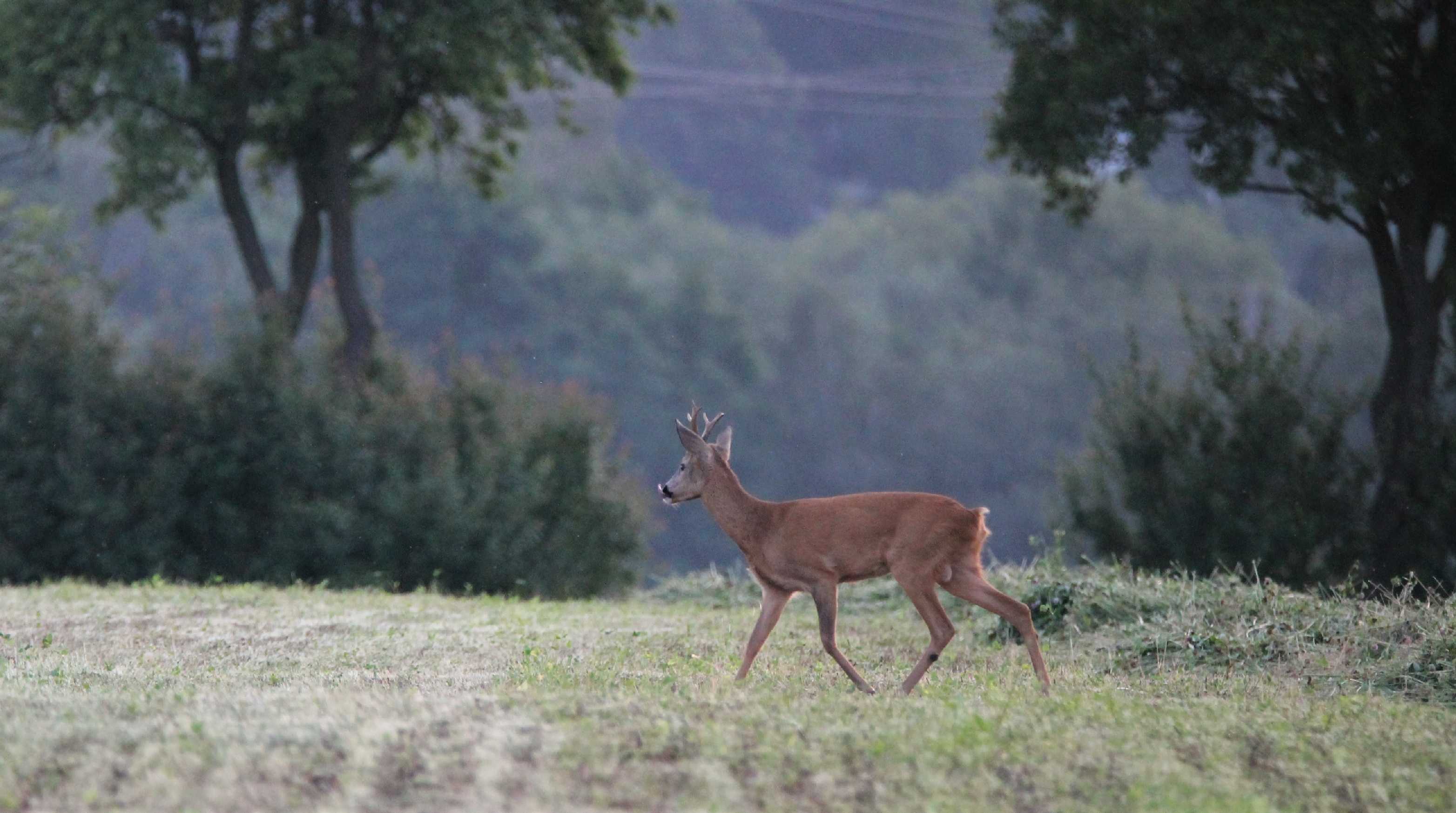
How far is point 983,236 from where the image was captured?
6294 centimetres

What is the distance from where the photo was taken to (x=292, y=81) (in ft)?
69.4

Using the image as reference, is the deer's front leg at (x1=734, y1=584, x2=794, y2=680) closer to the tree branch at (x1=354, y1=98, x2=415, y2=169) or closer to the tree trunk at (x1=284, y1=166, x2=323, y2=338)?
the tree trunk at (x1=284, y1=166, x2=323, y2=338)

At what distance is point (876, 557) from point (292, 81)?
14775 mm

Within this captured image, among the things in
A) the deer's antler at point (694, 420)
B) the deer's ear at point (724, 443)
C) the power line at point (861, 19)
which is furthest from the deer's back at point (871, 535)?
the power line at point (861, 19)

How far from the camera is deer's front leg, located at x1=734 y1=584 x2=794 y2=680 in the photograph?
8734 mm

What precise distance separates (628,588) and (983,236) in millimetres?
43100

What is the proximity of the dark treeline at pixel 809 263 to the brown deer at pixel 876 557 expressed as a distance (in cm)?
3331

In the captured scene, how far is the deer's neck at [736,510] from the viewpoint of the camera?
906cm

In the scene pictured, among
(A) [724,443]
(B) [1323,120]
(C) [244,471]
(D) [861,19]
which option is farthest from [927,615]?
(D) [861,19]

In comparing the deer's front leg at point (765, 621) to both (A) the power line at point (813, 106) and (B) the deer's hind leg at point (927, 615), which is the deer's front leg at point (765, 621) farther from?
(A) the power line at point (813, 106)

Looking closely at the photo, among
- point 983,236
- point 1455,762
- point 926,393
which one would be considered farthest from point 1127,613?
point 983,236

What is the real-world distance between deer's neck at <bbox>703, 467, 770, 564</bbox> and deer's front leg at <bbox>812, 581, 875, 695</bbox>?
48cm

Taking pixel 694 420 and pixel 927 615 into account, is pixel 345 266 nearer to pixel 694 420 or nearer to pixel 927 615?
pixel 694 420

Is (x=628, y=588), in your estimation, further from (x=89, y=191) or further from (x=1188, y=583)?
(x=89, y=191)
